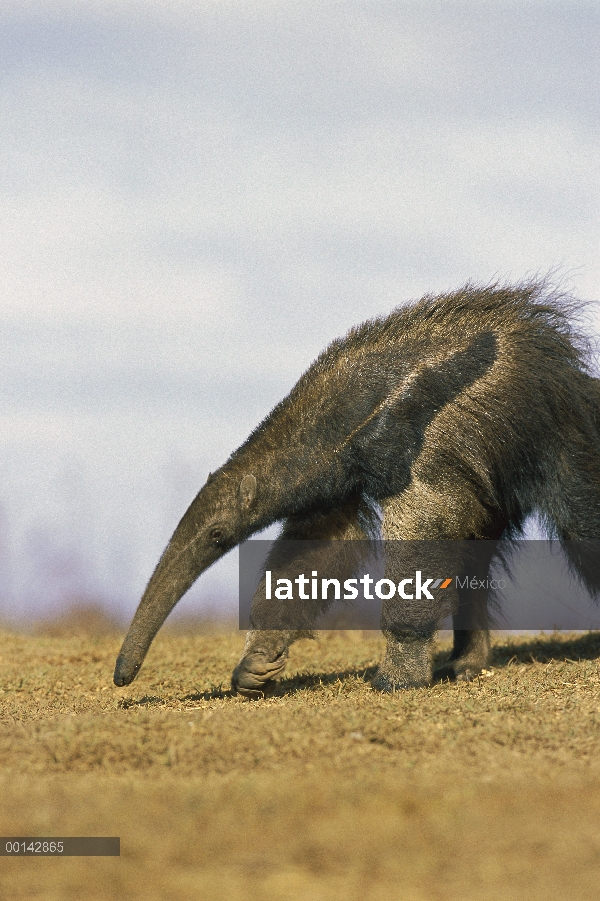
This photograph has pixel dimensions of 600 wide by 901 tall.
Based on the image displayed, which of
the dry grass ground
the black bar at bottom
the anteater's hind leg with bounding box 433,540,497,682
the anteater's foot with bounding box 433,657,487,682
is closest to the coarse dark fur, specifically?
the anteater's hind leg with bounding box 433,540,497,682

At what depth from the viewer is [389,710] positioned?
6.59 m

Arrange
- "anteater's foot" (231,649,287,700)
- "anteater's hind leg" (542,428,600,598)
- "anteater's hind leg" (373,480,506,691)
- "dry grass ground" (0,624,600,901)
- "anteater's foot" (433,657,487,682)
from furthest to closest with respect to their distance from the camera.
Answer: "anteater's foot" (433,657,487,682), "anteater's hind leg" (542,428,600,598), "anteater's foot" (231,649,287,700), "anteater's hind leg" (373,480,506,691), "dry grass ground" (0,624,600,901)

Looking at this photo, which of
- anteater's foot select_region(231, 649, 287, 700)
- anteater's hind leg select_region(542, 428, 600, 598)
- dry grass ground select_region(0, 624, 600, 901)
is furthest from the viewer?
anteater's hind leg select_region(542, 428, 600, 598)

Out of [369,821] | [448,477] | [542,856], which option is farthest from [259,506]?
[542,856]

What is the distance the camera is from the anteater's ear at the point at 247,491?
26.7ft

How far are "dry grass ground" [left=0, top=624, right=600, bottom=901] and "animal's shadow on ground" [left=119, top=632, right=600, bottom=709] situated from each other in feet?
0.70

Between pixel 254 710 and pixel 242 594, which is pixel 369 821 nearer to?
pixel 254 710

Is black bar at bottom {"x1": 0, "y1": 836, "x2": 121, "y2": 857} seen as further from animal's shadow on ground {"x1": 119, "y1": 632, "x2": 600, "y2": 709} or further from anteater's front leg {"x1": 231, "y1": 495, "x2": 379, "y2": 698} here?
anteater's front leg {"x1": 231, "y1": 495, "x2": 379, "y2": 698}

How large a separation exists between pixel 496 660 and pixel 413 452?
304 cm

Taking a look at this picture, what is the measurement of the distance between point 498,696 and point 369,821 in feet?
11.0

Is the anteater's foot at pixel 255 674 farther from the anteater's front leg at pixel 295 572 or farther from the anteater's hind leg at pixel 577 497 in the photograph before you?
the anteater's hind leg at pixel 577 497

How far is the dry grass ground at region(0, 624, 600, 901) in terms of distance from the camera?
147 inches

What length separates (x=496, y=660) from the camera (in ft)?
32.6

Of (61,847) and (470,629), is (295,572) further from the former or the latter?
(61,847)
